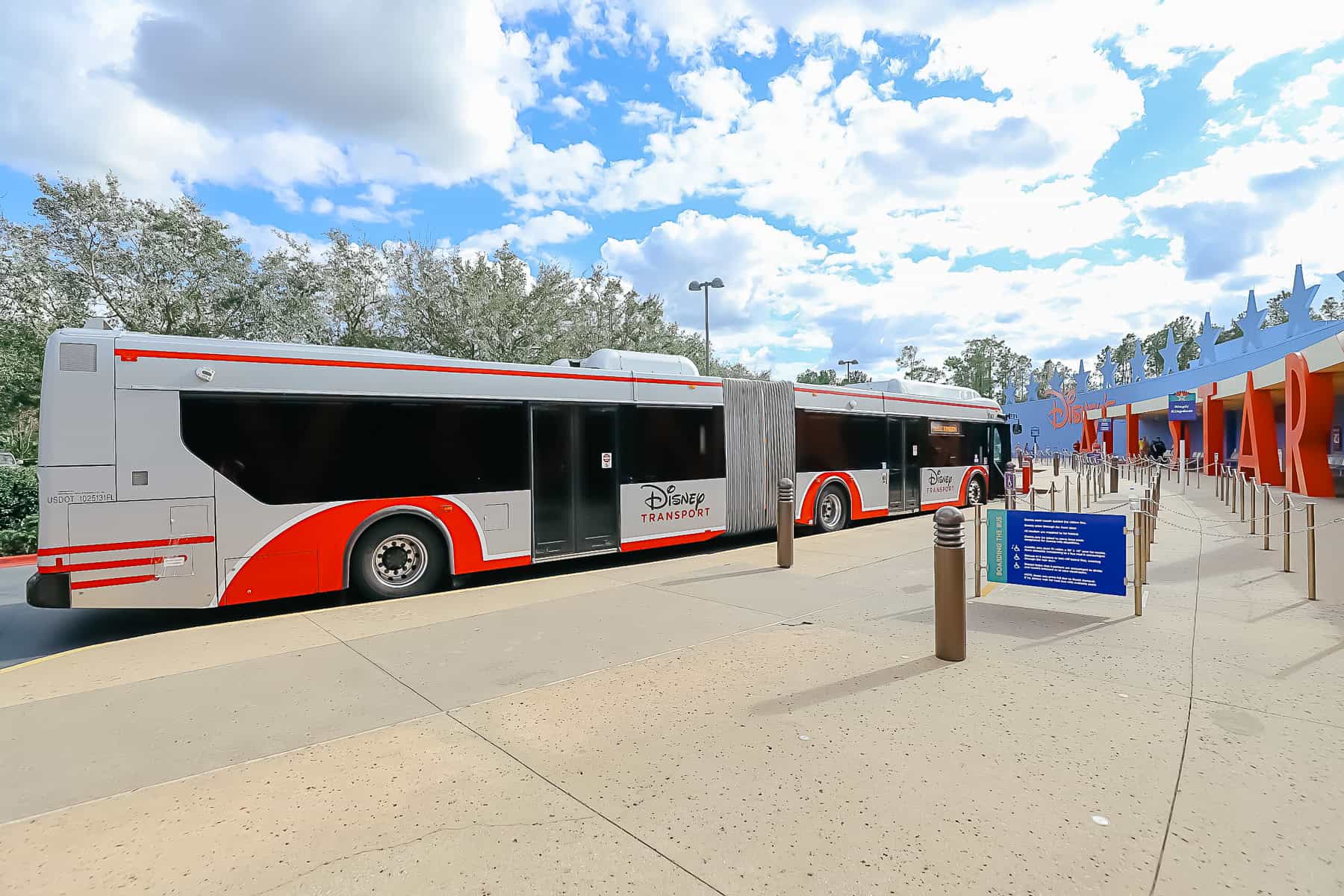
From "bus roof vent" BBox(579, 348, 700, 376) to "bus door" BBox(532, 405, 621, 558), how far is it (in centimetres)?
70

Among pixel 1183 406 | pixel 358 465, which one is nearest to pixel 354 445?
pixel 358 465

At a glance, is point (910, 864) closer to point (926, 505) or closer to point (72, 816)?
point (72, 816)

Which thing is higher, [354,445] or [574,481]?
[354,445]

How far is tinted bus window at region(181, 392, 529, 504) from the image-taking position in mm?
6879

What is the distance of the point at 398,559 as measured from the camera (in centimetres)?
796

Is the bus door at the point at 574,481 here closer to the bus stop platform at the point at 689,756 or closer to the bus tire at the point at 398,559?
the bus tire at the point at 398,559

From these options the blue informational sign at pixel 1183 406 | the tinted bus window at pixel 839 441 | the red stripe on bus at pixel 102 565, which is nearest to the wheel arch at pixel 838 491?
the tinted bus window at pixel 839 441

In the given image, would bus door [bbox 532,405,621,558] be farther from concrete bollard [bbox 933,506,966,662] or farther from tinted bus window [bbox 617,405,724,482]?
concrete bollard [bbox 933,506,966,662]

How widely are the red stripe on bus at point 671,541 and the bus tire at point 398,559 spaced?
2701mm

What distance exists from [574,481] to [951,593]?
17.6 ft

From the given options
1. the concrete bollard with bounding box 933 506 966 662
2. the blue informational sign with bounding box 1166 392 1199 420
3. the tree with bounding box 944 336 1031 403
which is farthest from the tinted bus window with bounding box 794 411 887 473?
the tree with bounding box 944 336 1031 403

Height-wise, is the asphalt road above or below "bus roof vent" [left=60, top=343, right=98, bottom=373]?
below

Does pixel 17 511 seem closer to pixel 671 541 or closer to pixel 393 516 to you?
pixel 393 516

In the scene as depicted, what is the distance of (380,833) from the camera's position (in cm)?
302
